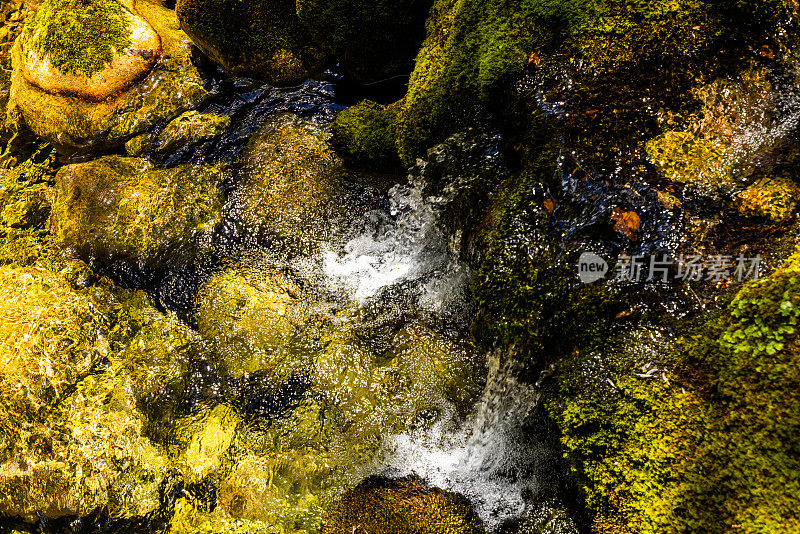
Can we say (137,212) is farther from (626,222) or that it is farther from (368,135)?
(626,222)

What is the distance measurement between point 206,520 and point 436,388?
2129mm

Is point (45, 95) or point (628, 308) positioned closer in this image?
point (628, 308)

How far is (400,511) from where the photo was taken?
321cm

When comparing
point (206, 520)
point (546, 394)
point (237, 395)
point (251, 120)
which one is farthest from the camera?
point (251, 120)

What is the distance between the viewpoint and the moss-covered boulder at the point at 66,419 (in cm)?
378

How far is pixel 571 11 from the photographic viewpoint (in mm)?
3148

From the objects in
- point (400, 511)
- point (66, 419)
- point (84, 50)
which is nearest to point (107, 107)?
point (84, 50)

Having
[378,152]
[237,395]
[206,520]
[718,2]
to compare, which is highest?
[718,2]

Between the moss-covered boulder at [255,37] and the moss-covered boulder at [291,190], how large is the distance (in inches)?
41.4

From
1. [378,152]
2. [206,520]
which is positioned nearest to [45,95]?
[378,152]

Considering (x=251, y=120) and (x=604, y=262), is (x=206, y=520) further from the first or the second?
(x=251, y=120)

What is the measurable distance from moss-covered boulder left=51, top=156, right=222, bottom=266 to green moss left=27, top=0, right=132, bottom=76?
1.48 metres

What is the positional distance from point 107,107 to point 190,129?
1230mm
